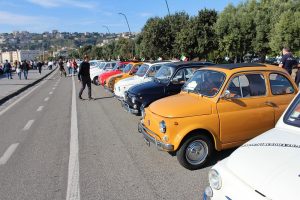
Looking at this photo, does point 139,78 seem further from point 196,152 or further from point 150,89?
point 196,152

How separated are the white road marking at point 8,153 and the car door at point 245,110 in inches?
153

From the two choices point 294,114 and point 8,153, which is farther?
point 8,153

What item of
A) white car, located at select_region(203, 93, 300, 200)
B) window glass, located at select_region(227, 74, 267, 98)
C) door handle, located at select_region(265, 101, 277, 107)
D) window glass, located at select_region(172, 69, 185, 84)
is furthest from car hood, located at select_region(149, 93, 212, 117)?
window glass, located at select_region(172, 69, 185, 84)

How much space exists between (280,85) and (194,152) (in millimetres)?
2026

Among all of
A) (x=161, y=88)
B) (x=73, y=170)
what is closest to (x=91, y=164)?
(x=73, y=170)

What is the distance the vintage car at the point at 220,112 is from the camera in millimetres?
5469

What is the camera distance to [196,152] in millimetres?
5590

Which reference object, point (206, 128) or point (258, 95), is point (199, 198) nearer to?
point (206, 128)

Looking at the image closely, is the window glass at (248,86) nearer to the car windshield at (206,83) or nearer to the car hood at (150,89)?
the car windshield at (206,83)

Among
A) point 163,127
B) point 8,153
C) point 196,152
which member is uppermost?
point 163,127

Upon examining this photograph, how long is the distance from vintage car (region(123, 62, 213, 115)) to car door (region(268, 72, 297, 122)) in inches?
134

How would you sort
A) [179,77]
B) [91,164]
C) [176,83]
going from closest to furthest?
[91,164] → [176,83] → [179,77]

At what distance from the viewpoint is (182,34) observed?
31.6 metres

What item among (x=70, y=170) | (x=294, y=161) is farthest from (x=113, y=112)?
(x=294, y=161)
